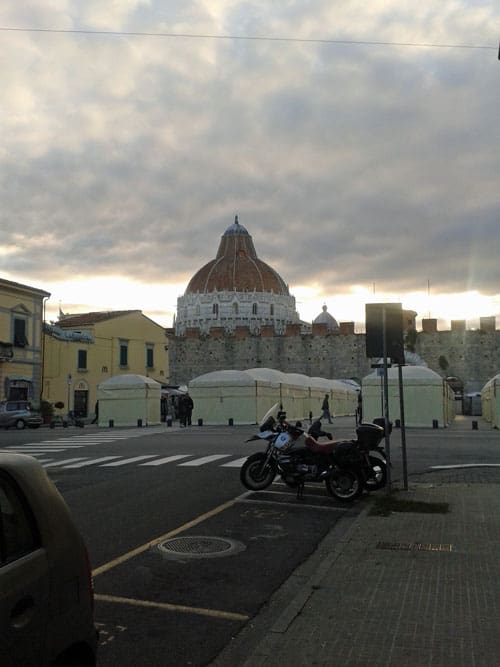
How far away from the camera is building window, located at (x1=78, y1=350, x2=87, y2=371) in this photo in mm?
51194

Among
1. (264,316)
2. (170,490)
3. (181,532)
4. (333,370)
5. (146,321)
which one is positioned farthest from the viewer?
(264,316)

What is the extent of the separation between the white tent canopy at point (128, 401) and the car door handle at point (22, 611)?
105 feet

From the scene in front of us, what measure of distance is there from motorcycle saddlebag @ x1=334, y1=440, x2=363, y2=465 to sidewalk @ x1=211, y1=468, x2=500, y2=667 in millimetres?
1713

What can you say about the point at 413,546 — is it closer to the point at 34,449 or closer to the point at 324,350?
the point at 34,449

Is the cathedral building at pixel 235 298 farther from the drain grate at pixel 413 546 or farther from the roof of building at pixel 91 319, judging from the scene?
the drain grate at pixel 413 546

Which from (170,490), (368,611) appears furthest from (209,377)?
(368,611)

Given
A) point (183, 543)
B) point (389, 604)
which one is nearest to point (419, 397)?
point (183, 543)

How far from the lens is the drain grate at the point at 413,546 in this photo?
22.7 feet

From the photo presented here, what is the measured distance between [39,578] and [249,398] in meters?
30.9

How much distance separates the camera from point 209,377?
34469 millimetres

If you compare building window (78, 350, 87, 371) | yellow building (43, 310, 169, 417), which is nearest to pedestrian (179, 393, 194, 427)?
yellow building (43, 310, 169, 417)

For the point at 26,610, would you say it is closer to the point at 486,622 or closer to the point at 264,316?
the point at 486,622

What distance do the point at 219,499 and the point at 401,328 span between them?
4.10 m

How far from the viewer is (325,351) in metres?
78.6
